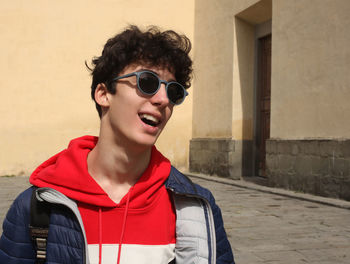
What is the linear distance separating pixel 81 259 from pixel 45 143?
10.1 m

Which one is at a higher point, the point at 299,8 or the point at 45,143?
the point at 299,8

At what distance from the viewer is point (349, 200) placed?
638cm

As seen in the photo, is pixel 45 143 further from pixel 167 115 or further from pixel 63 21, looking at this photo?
pixel 167 115

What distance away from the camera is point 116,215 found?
1.48 m

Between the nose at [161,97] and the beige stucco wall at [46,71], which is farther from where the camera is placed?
the beige stucco wall at [46,71]

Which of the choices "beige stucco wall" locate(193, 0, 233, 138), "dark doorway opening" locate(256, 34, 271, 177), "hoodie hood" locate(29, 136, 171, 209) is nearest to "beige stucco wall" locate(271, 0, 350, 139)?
"dark doorway opening" locate(256, 34, 271, 177)

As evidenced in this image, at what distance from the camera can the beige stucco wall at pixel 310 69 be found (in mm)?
6684

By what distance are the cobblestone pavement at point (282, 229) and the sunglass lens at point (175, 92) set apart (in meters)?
2.16

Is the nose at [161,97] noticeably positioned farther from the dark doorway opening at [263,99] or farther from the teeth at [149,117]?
the dark doorway opening at [263,99]

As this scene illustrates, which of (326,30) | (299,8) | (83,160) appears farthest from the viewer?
(299,8)

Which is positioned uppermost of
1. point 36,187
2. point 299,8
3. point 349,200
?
point 299,8

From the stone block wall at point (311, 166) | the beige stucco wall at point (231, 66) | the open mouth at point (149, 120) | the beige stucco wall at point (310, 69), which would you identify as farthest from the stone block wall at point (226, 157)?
the open mouth at point (149, 120)

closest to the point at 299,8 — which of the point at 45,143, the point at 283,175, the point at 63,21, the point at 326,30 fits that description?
the point at 326,30

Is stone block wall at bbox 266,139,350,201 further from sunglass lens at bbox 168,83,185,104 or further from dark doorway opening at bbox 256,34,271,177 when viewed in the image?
sunglass lens at bbox 168,83,185,104
